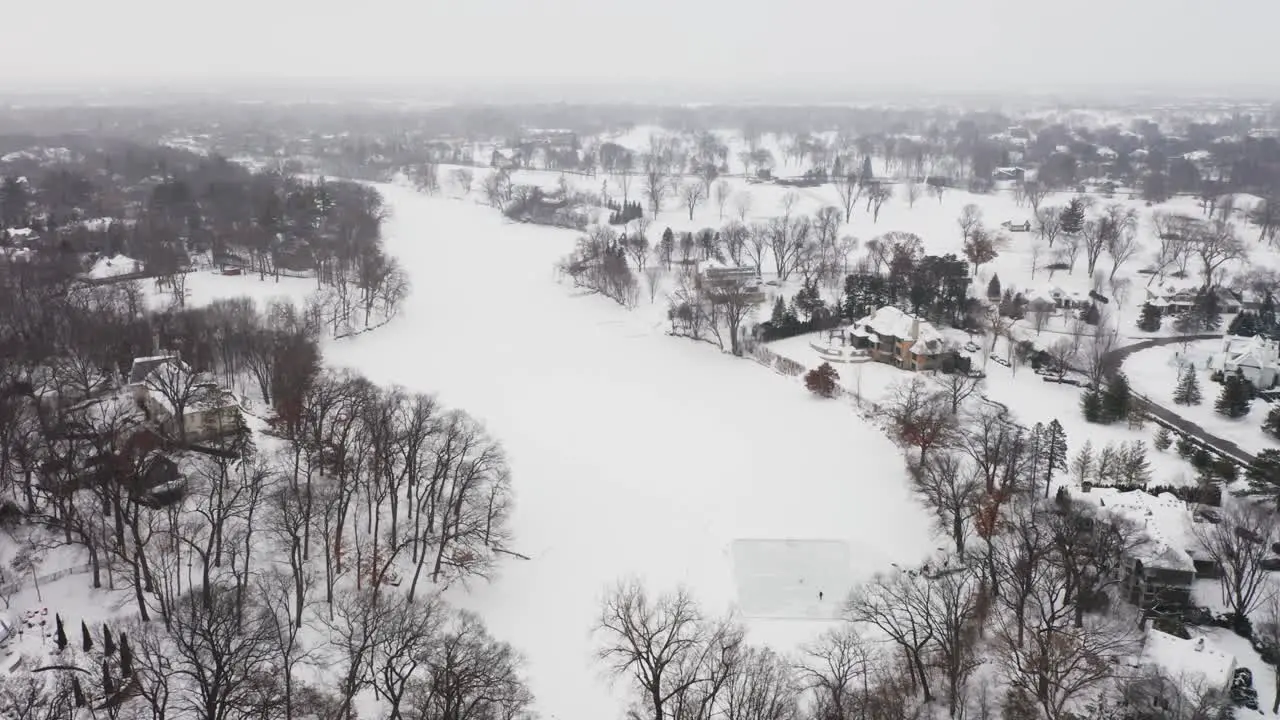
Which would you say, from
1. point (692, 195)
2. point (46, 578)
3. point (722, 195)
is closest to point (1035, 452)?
point (46, 578)

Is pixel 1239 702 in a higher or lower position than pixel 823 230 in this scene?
lower

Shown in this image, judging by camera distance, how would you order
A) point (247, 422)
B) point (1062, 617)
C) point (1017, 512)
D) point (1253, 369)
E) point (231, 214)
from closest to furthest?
point (1062, 617) < point (1017, 512) < point (247, 422) < point (1253, 369) < point (231, 214)

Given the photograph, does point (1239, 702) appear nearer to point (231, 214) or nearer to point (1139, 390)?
point (1139, 390)

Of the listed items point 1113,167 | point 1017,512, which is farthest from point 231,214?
→ point 1113,167

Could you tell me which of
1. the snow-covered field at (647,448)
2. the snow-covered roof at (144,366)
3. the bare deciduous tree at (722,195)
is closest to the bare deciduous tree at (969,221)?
the snow-covered field at (647,448)

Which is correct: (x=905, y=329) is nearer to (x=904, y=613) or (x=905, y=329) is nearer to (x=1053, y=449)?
(x=1053, y=449)

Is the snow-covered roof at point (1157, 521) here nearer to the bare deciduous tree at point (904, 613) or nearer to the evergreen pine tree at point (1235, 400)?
the bare deciduous tree at point (904, 613)

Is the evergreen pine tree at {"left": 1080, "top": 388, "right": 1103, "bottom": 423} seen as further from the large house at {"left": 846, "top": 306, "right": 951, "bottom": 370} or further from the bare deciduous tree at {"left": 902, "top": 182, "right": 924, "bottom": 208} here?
the bare deciduous tree at {"left": 902, "top": 182, "right": 924, "bottom": 208}

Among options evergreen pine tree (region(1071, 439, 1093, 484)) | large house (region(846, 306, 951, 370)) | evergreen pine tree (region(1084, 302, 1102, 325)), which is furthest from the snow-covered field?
evergreen pine tree (region(1071, 439, 1093, 484))
